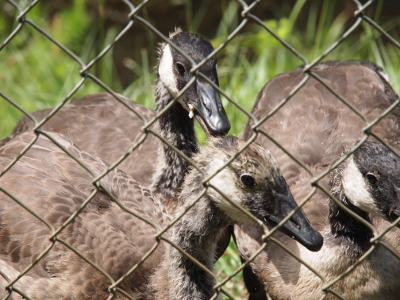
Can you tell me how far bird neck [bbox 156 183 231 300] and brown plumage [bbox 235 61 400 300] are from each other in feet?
2.28

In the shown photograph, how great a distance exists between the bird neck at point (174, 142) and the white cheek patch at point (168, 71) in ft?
0.29

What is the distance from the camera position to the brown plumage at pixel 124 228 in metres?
3.05

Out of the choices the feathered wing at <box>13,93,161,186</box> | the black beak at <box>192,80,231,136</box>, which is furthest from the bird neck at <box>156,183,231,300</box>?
the feathered wing at <box>13,93,161,186</box>

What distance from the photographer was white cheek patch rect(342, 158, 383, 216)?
3.42m

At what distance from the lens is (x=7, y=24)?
8023 millimetres

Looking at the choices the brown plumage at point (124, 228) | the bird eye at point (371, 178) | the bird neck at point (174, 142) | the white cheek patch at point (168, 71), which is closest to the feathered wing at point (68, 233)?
the brown plumage at point (124, 228)

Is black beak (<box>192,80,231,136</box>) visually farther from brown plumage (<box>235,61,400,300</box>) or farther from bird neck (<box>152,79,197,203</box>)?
brown plumage (<box>235,61,400,300</box>)

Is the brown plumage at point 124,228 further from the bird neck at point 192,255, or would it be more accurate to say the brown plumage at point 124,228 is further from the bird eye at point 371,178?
the bird eye at point 371,178

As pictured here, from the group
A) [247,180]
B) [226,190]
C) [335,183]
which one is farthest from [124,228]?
[335,183]

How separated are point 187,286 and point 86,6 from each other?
18.7 ft

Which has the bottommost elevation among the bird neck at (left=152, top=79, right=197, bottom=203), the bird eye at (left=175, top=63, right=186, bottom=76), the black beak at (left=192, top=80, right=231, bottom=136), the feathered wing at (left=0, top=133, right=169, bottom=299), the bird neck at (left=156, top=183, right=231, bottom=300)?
the feathered wing at (left=0, top=133, right=169, bottom=299)

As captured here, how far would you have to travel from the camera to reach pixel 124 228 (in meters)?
3.61

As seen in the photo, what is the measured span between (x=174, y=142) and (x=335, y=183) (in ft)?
4.14

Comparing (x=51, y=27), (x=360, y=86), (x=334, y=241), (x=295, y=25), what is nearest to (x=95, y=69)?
(x=51, y=27)
